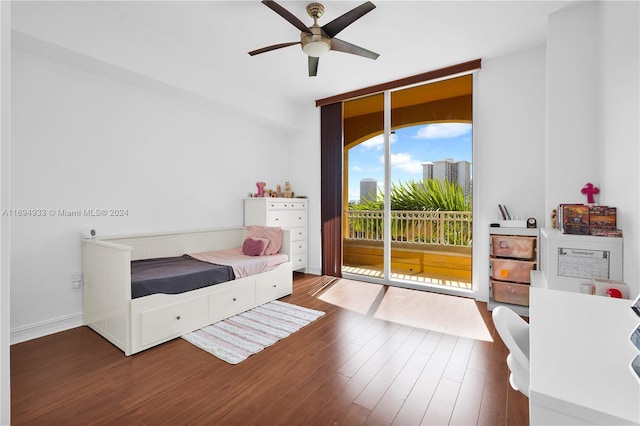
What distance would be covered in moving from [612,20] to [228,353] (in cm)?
367

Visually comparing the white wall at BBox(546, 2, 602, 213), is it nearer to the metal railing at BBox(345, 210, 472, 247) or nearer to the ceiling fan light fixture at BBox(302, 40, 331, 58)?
the metal railing at BBox(345, 210, 472, 247)

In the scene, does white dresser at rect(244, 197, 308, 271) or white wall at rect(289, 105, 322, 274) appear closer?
white dresser at rect(244, 197, 308, 271)

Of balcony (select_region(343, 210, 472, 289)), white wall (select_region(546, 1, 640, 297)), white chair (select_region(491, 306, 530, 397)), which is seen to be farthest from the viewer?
balcony (select_region(343, 210, 472, 289))

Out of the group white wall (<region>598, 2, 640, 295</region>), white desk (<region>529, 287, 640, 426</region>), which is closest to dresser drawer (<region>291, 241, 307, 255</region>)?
white wall (<region>598, 2, 640, 295</region>)

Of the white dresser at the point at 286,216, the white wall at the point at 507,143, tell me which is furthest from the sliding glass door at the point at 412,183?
the white dresser at the point at 286,216

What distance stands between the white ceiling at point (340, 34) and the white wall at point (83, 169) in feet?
1.66

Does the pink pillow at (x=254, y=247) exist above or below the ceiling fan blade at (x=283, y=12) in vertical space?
below

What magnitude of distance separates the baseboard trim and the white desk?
3.48 meters

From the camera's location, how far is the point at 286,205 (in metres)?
4.56

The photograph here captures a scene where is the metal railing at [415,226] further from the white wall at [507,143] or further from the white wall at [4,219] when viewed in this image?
the white wall at [4,219]

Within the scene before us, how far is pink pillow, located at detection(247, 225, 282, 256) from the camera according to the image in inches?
149

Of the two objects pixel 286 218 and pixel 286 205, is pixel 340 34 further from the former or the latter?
pixel 286 218

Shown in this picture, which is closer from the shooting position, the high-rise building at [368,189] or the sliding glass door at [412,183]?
the sliding glass door at [412,183]

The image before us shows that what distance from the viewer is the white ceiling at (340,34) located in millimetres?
2523
